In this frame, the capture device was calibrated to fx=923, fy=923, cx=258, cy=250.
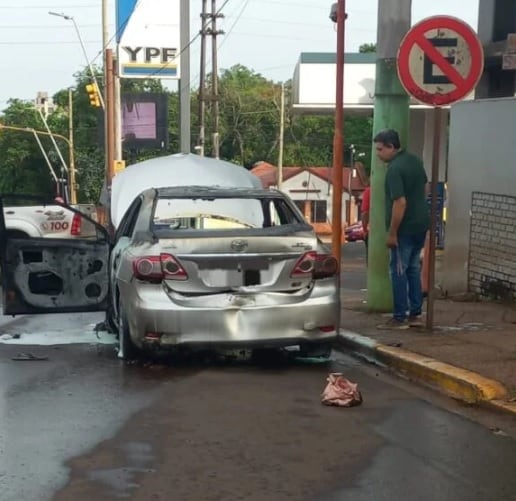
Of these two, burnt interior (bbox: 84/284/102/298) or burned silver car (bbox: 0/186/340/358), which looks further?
burnt interior (bbox: 84/284/102/298)

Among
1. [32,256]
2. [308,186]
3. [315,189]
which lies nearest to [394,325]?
[32,256]

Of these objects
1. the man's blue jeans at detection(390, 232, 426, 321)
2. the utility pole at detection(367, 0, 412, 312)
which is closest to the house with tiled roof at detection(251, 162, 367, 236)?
the utility pole at detection(367, 0, 412, 312)

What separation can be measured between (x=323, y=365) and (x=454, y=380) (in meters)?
1.43

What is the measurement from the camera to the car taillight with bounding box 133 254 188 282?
721 centimetres

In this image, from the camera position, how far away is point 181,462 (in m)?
4.99

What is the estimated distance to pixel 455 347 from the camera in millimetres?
7719

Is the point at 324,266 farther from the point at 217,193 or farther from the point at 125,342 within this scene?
the point at 125,342

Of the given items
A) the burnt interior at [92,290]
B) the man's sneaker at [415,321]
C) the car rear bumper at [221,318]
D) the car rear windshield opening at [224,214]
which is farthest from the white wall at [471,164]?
the burnt interior at [92,290]

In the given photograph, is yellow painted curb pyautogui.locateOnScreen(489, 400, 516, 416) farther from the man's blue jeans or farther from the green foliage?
the green foliage

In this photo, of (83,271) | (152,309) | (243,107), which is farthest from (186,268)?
(243,107)

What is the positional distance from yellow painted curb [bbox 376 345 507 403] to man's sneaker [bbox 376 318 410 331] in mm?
1010

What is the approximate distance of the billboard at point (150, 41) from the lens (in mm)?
32812

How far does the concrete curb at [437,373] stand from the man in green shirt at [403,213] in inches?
31.1

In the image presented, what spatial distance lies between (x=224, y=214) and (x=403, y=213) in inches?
76.7
